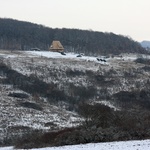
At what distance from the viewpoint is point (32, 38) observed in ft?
506

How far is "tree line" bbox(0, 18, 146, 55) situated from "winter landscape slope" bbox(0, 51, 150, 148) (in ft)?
162

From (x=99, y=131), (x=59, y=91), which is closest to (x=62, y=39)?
(x=59, y=91)

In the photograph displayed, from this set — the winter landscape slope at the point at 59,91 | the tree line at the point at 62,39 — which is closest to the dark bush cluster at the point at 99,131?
the winter landscape slope at the point at 59,91

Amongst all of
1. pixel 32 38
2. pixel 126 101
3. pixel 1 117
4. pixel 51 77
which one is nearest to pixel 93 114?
pixel 1 117

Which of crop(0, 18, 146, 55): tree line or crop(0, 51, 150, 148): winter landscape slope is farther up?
crop(0, 18, 146, 55): tree line

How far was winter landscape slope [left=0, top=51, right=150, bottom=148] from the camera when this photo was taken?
4516 cm

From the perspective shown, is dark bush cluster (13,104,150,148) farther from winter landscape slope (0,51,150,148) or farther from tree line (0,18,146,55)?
tree line (0,18,146,55)

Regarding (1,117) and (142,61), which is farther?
(142,61)

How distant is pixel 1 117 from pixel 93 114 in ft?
67.0

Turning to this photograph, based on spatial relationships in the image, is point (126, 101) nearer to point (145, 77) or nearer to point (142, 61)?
point (145, 77)

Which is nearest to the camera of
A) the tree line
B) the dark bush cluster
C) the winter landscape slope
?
the dark bush cluster

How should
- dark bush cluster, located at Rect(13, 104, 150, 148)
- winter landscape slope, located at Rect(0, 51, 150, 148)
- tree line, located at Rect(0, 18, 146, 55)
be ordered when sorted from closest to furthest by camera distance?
1. dark bush cluster, located at Rect(13, 104, 150, 148)
2. winter landscape slope, located at Rect(0, 51, 150, 148)
3. tree line, located at Rect(0, 18, 146, 55)

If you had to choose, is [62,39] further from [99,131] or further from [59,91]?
[99,131]

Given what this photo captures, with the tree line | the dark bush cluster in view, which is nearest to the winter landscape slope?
the dark bush cluster
